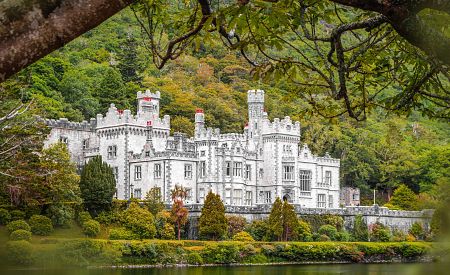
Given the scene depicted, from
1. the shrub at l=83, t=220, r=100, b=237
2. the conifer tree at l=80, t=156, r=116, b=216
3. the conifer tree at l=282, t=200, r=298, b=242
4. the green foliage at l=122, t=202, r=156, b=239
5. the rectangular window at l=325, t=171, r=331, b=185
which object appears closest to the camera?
the shrub at l=83, t=220, r=100, b=237

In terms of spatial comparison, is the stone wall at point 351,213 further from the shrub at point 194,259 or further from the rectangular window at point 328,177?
the shrub at point 194,259

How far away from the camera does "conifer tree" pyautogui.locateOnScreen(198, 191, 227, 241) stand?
46844mm

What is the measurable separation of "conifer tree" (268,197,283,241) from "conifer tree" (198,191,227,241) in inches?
125

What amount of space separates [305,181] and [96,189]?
1865 cm

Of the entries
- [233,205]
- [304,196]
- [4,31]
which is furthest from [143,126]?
[4,31]

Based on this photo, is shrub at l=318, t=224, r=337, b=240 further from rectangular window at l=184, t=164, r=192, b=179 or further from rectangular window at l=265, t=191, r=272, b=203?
rectangular window at l=184, t=164, r=192, b=179

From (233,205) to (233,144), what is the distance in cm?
523

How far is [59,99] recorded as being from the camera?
2576 inches

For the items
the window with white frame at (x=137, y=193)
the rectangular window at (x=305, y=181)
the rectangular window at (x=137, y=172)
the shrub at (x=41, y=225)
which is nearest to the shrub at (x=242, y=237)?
the window with white frame at (x=137, y=193)

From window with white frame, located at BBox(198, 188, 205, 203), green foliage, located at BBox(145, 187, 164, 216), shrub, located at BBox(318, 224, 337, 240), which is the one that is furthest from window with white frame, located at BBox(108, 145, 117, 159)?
shrub, located at BBox(318, 224, 337, 240)

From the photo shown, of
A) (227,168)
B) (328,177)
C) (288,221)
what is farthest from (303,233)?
(328,177)

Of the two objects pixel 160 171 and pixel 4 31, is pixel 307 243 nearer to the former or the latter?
pixel 160 171

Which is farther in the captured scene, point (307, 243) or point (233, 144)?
point (233, 144)

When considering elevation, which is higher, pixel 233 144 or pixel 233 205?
pixel 233 144
